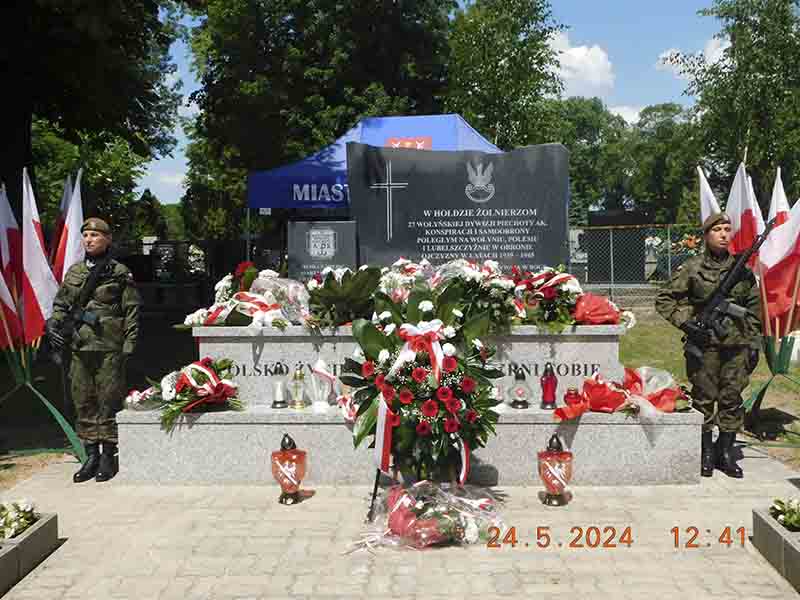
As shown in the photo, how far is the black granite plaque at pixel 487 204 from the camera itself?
8445 millimetres

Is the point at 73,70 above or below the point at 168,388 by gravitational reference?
above

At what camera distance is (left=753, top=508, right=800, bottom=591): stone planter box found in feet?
14.6

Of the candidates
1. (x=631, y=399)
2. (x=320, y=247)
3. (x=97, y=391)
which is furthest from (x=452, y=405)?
(x=320, y=247)

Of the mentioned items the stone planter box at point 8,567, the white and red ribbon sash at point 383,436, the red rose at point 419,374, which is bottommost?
the stone planter box at point 8,567

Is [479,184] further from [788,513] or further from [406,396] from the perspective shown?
[788,513]

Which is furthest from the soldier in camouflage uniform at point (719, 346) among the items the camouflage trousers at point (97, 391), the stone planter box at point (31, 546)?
the stone planter box at point (31, 546)

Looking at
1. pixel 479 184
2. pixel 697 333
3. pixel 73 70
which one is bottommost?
pixel 697 333

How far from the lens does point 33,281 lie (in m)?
7.47

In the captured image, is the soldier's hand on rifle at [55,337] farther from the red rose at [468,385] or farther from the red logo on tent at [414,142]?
the red logo on tent at [414,142]

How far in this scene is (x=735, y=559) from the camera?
4848 mm

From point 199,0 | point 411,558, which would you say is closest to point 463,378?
point 411,558

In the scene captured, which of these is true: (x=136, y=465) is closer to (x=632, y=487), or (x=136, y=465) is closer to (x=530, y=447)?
(x=530, y=447)

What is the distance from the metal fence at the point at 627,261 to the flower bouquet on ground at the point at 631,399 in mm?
11884

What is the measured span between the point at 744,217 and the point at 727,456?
2.61 m
